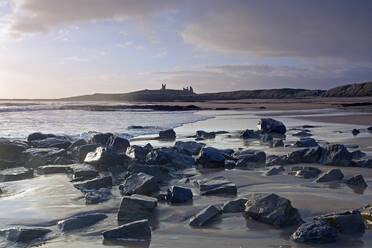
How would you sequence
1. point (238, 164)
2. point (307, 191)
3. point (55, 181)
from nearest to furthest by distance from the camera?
point (307, 191) → point (55, 181) → point (238, 164)

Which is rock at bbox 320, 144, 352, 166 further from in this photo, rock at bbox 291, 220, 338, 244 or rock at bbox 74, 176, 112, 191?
rock at bbox 74, 176, 112, 191

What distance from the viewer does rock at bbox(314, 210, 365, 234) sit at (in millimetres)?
3018

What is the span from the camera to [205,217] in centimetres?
346

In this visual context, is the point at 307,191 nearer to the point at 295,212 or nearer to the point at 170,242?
the point at 295,212

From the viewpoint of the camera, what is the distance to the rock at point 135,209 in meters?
3.62

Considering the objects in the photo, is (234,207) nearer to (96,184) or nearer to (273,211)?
(273,211)

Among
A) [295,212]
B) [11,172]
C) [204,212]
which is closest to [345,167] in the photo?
[295,212]

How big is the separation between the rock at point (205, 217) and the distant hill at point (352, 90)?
283ft

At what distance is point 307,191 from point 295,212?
1.25 m

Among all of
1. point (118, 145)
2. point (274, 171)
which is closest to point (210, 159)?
point (274, 171)

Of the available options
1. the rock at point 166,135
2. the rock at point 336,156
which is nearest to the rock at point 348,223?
the rock at point 336,156

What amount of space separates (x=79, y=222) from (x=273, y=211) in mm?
1859

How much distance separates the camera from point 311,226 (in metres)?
2.95

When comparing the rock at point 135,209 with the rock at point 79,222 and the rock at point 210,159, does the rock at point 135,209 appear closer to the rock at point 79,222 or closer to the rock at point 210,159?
the rock at point 79,222
